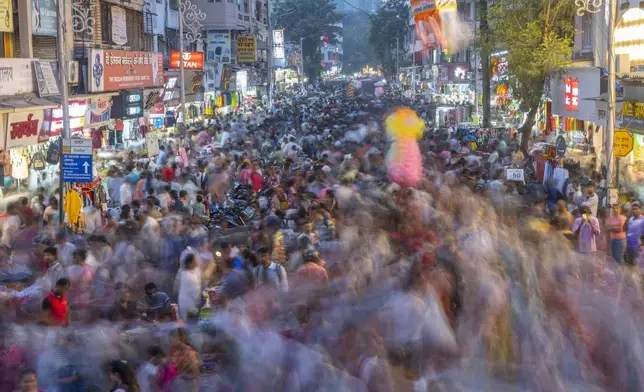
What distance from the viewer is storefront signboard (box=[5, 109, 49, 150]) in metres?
20.0

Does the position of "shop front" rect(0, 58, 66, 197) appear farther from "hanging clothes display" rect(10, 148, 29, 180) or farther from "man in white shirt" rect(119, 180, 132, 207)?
"man in white shirt" rect(119, 180, 132, 207)

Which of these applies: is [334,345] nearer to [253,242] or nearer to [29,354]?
[29,354]

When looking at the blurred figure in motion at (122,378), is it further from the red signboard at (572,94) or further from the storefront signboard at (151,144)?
the red signboard at (572,94)

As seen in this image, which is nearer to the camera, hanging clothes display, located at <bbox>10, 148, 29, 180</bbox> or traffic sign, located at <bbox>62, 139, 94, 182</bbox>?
traffic sign, located at <bbox>62, 139, 94, 182</bbox>

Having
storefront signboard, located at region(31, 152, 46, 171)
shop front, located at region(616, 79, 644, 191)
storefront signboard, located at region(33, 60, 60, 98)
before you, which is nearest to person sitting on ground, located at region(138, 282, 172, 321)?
storefront signboard, located at region(31, 152, 46, 171)

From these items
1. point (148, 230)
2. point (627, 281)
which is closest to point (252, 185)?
point (148, 230)

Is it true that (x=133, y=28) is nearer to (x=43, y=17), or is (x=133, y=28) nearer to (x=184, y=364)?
(x=43, y=17)

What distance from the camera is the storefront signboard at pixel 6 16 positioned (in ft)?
67.4

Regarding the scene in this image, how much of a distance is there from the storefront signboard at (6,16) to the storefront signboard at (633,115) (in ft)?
50.7

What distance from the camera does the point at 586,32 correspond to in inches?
1282

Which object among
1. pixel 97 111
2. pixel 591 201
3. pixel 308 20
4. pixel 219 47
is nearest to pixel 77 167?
pixel 591 201

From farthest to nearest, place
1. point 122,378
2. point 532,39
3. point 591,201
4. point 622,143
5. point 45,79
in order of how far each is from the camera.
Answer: point 532,39 < point 45,79 < point 622,143 < point 591,201 < point 122,378

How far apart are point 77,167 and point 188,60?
2380 centimetres

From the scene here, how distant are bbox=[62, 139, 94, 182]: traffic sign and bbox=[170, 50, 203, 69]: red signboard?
70.3ft
